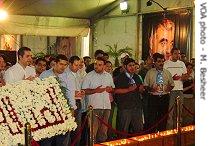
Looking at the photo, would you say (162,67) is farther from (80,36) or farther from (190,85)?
(80,36)

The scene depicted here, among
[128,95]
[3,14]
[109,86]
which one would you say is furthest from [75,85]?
[3,14]

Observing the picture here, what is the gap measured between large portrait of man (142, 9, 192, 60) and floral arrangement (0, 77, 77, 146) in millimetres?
8659

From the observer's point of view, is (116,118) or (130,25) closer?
(116,118)

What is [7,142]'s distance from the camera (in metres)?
5.46

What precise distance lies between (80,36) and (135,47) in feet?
8.96

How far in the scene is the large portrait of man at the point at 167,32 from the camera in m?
14.0

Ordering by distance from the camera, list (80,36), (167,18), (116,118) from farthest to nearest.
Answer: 1. (80,36)
2. (167,18)
3. (116,118)

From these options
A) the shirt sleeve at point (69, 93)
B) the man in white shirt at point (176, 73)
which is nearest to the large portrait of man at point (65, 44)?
the man in white shirt at point (176, 73)

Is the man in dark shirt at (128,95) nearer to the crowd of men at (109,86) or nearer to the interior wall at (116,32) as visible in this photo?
the crowd of men at (109,86)

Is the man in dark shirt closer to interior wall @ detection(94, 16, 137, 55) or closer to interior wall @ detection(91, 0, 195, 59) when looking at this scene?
A: interior wall @ detection(91, 0, 195, 59)

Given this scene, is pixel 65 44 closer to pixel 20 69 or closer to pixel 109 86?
pixel 109 86

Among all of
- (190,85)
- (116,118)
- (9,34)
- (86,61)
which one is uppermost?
(9,34)

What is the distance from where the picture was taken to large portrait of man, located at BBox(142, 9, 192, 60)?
1398cm

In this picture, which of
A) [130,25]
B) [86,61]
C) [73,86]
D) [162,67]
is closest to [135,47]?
[130,25]
